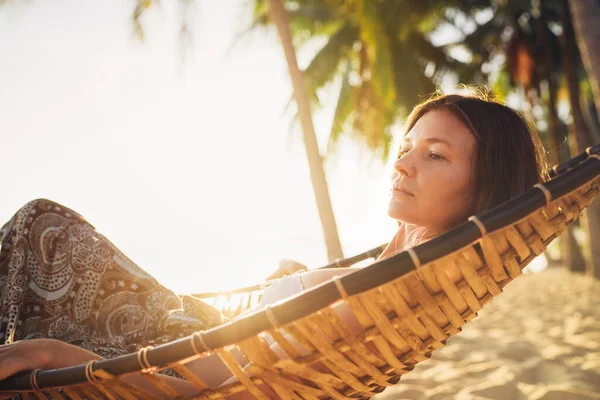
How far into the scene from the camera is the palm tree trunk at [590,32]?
14.6ft

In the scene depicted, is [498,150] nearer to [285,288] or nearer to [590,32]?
[285,288]

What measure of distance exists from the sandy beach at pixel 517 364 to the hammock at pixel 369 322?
1291mm

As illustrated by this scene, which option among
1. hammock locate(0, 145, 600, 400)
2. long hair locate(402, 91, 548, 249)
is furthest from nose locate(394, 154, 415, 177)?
hammock locate(0, 145, 600, 400)

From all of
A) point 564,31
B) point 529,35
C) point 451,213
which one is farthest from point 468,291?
point 529,35

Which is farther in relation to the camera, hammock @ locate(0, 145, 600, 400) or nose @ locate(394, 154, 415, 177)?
nose @ locate(394, 154, 415, 177)

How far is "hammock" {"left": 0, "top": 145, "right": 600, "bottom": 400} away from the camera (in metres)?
0.93

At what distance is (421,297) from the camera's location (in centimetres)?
99

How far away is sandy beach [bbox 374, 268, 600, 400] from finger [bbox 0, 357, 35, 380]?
1742 millimetres

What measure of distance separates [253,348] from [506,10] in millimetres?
11832

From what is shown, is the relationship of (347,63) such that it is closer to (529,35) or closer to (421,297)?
(529,35)

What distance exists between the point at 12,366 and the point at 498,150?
1.31 meters

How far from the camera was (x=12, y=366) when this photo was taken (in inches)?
42.3

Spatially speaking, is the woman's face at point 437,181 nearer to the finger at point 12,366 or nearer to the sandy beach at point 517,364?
the finger at point 12,366

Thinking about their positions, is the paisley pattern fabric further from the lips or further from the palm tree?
the palm tree
